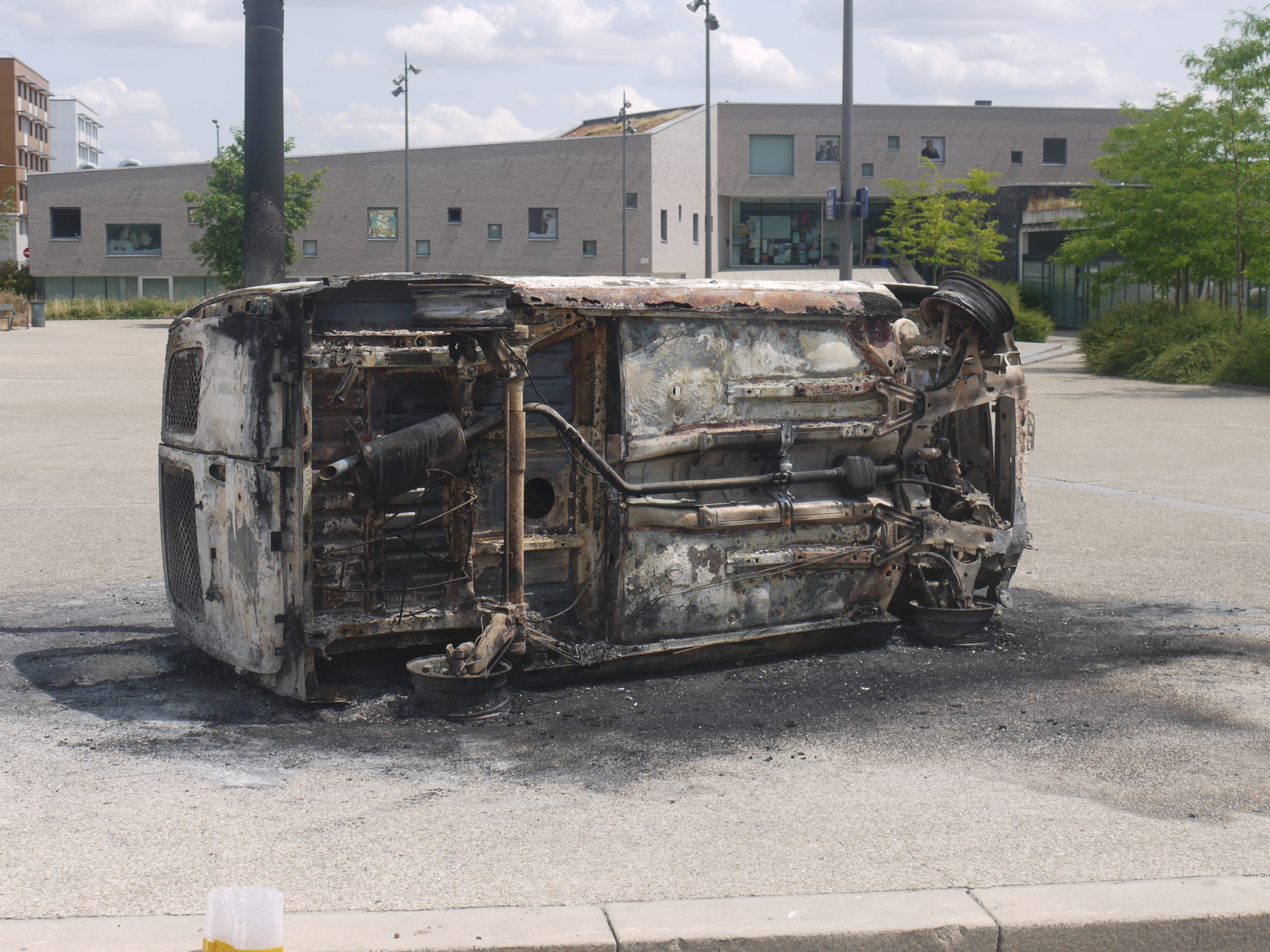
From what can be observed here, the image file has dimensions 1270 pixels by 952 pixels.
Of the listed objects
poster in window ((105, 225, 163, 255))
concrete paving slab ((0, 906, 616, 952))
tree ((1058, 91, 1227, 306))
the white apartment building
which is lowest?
concrete paving slab ((0, 906, 616, 952))

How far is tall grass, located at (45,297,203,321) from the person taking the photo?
5494cm

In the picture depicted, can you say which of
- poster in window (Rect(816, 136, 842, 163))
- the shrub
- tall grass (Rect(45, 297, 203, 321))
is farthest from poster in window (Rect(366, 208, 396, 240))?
the shrub

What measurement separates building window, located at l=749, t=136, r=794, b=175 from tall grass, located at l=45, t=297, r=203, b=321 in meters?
25.5

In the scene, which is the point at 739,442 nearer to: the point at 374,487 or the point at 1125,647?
the point at 374,487

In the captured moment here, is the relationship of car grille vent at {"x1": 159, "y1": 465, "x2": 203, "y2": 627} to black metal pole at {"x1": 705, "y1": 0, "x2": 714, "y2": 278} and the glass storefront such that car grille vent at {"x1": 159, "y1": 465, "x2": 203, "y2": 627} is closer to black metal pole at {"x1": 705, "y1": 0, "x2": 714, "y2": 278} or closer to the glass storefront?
black metal pole at {"x1": 705, "y1": 0, "x2": 714, "y2": 278}

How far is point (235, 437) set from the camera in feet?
17.7

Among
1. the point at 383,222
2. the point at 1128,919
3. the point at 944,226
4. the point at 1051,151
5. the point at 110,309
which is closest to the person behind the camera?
the point at 1128,919

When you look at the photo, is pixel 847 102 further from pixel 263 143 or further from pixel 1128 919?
pixel 1128 919

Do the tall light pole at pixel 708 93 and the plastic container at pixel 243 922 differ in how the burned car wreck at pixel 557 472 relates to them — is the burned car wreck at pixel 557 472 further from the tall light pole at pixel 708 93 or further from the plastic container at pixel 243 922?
the tall light pole at pixel 708 93

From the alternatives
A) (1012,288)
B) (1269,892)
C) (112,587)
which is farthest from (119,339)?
(1269,892)

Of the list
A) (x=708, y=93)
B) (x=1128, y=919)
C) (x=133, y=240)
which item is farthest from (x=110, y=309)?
(x=1128, y=919)

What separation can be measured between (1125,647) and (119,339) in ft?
122

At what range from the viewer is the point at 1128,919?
140 inches

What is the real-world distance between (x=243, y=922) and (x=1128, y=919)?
7.55 feet
